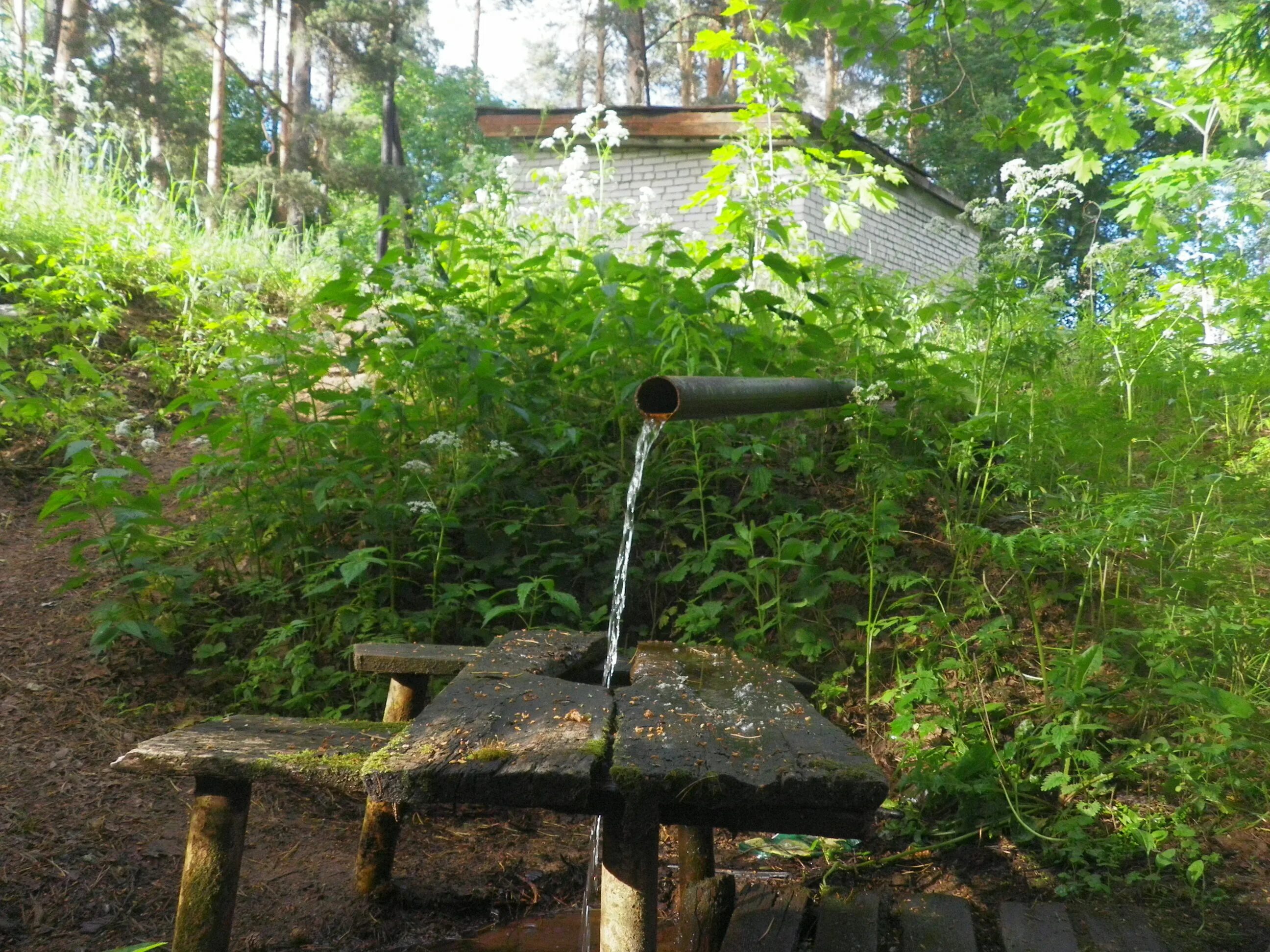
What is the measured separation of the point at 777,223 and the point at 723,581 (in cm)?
192

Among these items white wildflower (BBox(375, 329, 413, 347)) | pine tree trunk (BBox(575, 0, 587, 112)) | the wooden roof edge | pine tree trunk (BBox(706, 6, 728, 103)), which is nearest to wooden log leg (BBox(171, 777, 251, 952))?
white wildflower (BBox(375, 329, 413, 347))

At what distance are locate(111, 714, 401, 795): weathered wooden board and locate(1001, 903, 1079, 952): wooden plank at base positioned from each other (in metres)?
1.64

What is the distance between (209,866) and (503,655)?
781 millimetres

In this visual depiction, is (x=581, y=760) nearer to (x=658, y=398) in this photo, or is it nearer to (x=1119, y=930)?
(x=658, y=398)

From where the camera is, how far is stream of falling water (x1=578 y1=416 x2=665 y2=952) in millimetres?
2623

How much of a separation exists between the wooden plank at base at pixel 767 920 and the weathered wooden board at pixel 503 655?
0.77 metres

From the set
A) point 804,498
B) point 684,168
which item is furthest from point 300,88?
point 804,498

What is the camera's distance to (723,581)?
3613 millimetres

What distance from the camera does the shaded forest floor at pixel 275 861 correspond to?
8.11 feet

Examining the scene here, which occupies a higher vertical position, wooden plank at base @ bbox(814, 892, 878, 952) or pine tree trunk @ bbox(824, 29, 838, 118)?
pine tree trunk @ bbox(824, 29, 838, 118)

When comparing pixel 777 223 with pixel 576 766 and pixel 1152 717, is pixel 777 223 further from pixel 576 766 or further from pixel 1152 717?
pixel 576 766

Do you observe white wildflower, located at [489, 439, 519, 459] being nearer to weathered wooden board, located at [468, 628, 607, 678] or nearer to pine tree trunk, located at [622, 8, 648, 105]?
weathered wooden board, located at [468, 628, 607, 678]

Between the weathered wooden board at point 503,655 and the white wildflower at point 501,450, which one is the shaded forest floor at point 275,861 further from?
the white wildflower at point 501,450

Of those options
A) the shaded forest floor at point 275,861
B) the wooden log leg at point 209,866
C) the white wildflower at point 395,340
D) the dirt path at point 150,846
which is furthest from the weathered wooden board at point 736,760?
the white wildflower at point 395,340
